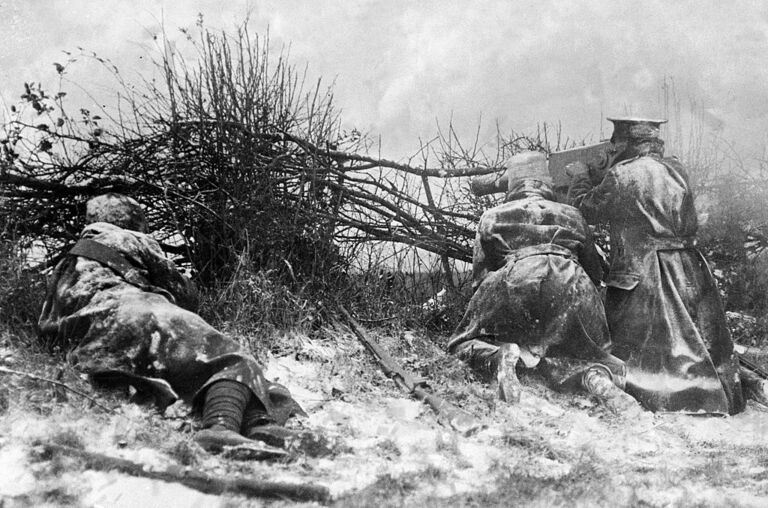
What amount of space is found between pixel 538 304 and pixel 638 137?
1.68 metres

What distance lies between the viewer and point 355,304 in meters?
7.59

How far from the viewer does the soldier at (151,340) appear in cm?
462

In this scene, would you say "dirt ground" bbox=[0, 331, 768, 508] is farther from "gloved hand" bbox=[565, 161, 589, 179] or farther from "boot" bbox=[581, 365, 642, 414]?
"gloved hand" bbox=[565, 161, 589, 179]

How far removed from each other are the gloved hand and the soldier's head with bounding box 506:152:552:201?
0.25 m

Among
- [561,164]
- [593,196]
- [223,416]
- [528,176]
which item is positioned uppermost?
[561,164]

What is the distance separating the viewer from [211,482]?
380 centimetres

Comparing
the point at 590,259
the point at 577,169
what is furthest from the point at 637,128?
the point at 590,259

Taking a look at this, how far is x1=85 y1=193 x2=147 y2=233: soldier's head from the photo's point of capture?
5.64 meters

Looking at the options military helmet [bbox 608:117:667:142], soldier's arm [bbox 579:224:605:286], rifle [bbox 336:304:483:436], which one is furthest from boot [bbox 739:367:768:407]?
rifle [bbox 336:304:483:436]

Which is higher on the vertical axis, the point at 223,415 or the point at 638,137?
the point at 638,137

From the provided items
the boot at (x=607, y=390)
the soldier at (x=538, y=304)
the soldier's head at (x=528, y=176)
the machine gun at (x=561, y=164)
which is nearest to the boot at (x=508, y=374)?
the soldier at (x=538, y=304)

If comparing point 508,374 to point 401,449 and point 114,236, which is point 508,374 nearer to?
point 401,449

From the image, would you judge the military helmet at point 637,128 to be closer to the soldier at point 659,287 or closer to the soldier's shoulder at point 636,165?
the soldier at point 659,287

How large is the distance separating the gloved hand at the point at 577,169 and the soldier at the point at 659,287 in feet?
0.70
